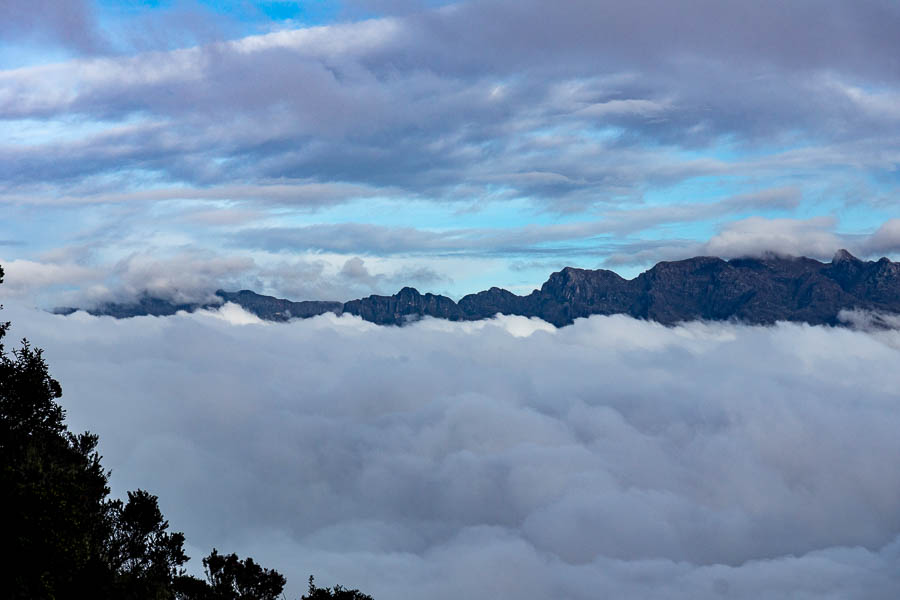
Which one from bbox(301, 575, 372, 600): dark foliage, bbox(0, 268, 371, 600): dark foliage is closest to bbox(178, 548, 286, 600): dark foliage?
bbox(0, 268, 371, 600): dark foliage

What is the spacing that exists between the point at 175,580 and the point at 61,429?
16942 mm

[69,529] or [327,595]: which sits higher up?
[69,529]

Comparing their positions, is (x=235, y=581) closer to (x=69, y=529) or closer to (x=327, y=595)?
(x=327, y=595)

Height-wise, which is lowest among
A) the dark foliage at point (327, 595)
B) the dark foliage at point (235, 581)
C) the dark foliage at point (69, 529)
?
the dark foliage at point (327, 595)

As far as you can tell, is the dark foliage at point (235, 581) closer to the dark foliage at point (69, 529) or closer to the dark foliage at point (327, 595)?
the dark foliage at point (69, 529)

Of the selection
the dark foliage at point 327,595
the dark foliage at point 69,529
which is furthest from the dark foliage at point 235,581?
the dark foliage at point 327,595

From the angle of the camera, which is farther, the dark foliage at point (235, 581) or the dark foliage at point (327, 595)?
the dark foliage at point (327, 595)

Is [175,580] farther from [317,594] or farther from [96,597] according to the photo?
[96,597]

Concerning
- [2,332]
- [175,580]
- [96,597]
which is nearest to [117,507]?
[175,580]

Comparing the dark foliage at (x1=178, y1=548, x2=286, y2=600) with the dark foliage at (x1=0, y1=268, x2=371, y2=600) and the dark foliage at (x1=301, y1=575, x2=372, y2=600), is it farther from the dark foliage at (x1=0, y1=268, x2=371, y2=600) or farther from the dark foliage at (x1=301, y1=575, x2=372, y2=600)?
the dark foliage at (x1=301, y1=575, x2=372, y2=600)

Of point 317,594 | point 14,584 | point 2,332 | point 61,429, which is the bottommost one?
point 317,594

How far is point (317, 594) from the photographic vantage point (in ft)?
195

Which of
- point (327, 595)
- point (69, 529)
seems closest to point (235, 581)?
point (327, 595)

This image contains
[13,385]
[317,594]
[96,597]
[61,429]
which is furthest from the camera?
[317,594]
